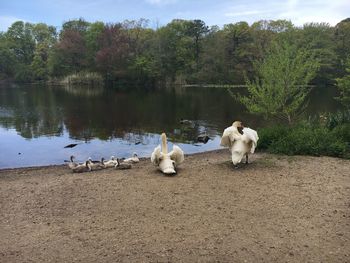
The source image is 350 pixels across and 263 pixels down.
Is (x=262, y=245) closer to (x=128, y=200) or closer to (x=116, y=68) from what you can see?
(x=128, y=200)

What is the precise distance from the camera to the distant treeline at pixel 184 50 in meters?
79.1

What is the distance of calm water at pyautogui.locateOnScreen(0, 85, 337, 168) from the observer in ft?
70.3

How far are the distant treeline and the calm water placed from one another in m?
36.3

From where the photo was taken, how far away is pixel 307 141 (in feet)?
47.5

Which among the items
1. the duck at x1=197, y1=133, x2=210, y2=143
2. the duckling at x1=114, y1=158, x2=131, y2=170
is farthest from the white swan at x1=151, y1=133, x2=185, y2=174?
the duck at x1=197, y1=133, x2=210, y2=143

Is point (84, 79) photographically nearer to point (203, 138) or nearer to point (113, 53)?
point (113, 53)

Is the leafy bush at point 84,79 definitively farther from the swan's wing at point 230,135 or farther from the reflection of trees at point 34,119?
the swan's wing at point 230,135

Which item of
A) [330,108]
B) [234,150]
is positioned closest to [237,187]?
[234,150]

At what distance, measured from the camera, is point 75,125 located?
30625 millimetres

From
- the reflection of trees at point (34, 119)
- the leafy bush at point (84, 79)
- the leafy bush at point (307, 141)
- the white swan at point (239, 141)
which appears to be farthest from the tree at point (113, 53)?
the white swan at point (239, 141)

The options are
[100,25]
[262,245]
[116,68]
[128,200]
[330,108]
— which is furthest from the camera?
[100,25]

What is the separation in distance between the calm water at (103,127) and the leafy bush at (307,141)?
21.3ft

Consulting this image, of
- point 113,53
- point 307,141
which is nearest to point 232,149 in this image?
point 307,141

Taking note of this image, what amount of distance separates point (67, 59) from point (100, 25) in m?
11.7
